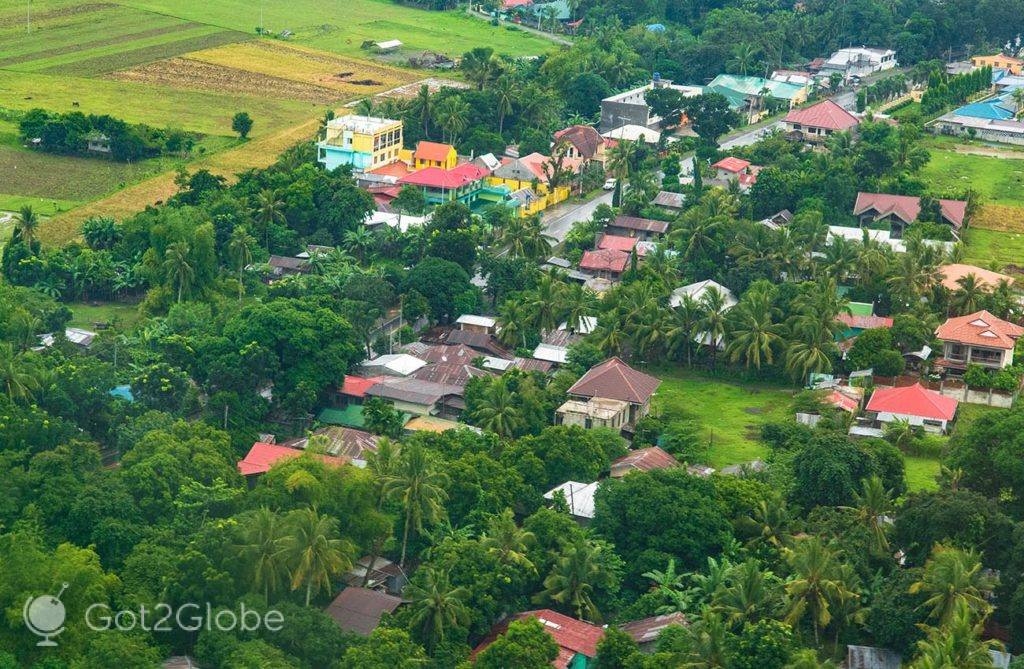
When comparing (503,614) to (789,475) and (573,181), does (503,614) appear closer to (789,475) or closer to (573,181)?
(789,475)

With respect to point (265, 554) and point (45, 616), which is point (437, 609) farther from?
point (45, 616)

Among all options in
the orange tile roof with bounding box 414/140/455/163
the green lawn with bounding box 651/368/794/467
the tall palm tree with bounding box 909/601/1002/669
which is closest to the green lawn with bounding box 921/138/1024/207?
the orange tile roof with bounding box 414/140/455/163

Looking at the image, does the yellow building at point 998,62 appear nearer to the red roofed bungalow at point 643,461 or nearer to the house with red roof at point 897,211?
the house with red roof at point 897,211

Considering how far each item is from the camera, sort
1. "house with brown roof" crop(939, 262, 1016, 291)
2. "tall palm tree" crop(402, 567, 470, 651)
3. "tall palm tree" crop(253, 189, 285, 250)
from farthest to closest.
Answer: "tall palm tree" crop(253, 189, 285, 250) → "house with brown roof" crop(939, 262, 1016, 291) → "tall palm tree" crop(402, 567, 470, 651)

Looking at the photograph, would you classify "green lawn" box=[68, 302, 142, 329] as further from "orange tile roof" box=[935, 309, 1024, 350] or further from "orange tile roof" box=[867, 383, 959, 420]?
"orange tile roof" box=[935, 309, 1024, 350]

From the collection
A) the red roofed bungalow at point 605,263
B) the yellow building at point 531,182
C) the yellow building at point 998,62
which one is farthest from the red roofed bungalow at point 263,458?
the yellow building at point 998,62

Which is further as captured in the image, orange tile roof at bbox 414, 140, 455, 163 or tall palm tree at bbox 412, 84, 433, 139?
tall palm tree at bbox 412, 84, 433, 139
